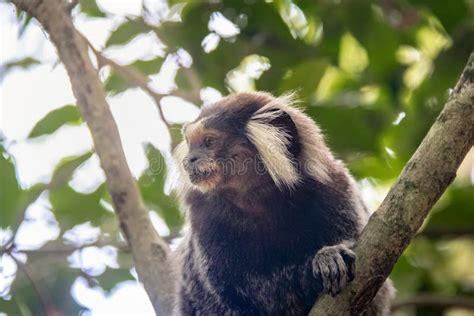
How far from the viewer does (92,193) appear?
4945mm

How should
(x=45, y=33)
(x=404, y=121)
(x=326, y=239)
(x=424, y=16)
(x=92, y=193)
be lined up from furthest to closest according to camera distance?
1. (x=424, y=16)
2. (x=404, y=121)
3. (x=92, y=193)
4. (x=45, y=33)
5. (x=326, y=239)

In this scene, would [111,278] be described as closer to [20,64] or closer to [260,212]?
[260,212]

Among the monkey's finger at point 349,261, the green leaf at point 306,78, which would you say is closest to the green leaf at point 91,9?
the green leaf at point 306,78

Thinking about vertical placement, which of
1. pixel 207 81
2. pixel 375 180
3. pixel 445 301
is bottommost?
pixel 445 301

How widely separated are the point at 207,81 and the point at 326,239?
170 centimetres

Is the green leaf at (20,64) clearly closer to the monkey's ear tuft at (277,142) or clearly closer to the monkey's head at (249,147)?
the monkey's head at (249,147)

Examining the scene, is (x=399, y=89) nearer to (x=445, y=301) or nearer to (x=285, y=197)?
(x=445, y=301)

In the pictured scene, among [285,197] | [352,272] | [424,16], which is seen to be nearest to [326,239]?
[285,197]

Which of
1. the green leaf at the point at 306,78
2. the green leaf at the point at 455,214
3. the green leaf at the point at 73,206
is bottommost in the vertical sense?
the green leaf at the point at 455,214

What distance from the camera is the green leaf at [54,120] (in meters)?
4.71

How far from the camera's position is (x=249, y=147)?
13.7 ft

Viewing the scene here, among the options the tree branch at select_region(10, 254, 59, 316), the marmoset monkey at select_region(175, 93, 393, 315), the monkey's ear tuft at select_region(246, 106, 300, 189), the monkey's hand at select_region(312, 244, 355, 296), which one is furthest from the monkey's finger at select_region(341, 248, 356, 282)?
the tree branch at select_region(10, 254, 59, 316)

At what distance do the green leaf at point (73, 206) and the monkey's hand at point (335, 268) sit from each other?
5.90 feet

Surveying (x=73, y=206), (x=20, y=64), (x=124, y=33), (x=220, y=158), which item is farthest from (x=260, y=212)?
(x=20, y=64)
